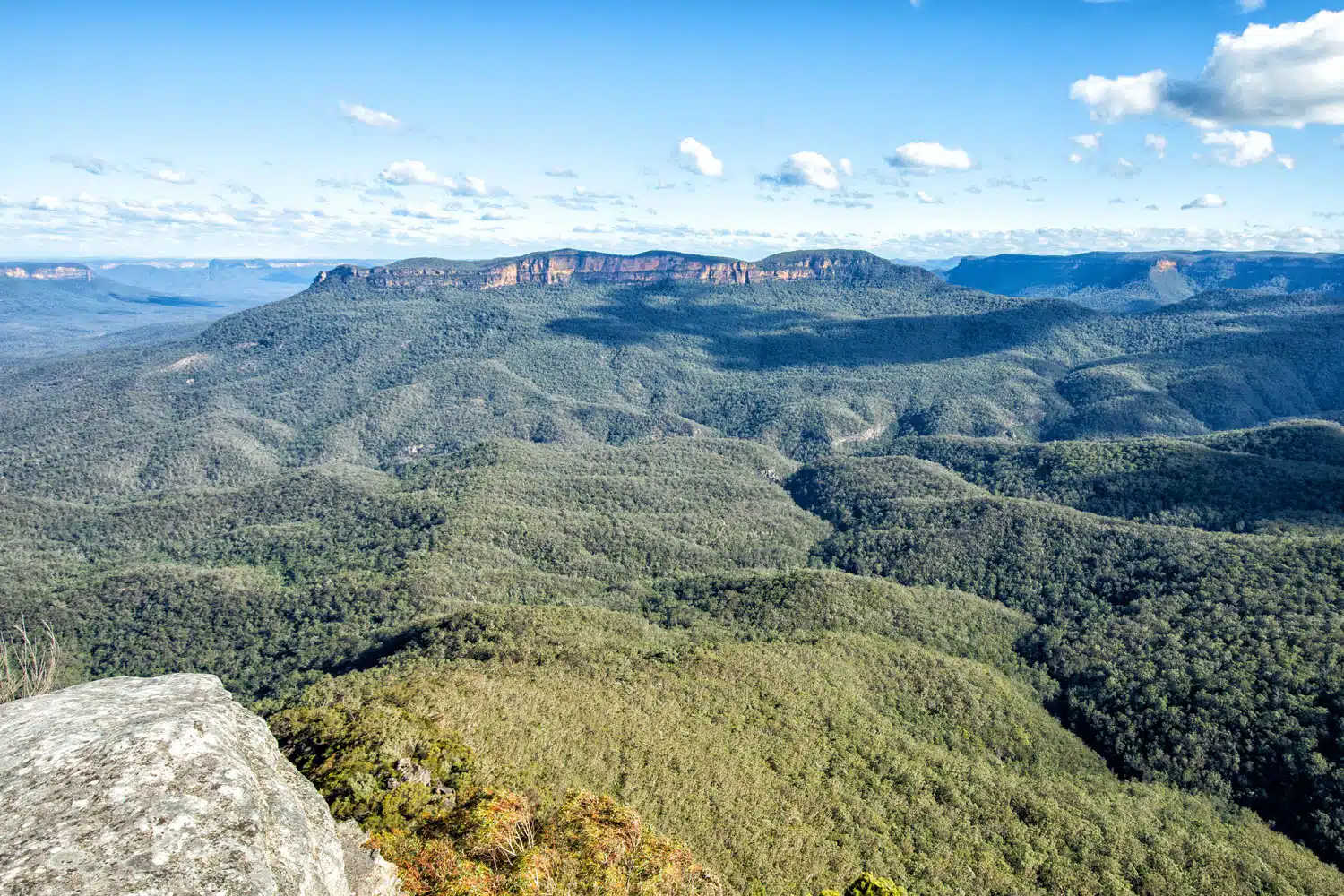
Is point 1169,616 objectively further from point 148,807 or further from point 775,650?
point 148,807

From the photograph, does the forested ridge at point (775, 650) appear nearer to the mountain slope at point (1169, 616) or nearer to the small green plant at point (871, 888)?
the mountain slope at point (1169, 616)

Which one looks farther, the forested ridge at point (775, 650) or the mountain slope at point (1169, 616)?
the mountain slope at point (1169, 616)

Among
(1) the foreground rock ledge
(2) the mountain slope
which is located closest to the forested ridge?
(2) the mountain slope

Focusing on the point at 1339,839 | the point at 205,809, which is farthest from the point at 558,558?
the point at 205,809

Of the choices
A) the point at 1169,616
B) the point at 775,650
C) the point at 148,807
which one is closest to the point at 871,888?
the point at 148,807

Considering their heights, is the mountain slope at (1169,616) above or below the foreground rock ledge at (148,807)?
below

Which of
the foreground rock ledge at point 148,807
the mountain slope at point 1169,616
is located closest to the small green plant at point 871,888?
the foreground rock ledge at point 148,807

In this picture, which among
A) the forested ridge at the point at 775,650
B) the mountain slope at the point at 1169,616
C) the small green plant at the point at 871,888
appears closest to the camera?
the small green plant at the point at 871,888

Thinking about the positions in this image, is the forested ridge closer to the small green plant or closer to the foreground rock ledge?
the small green plant
